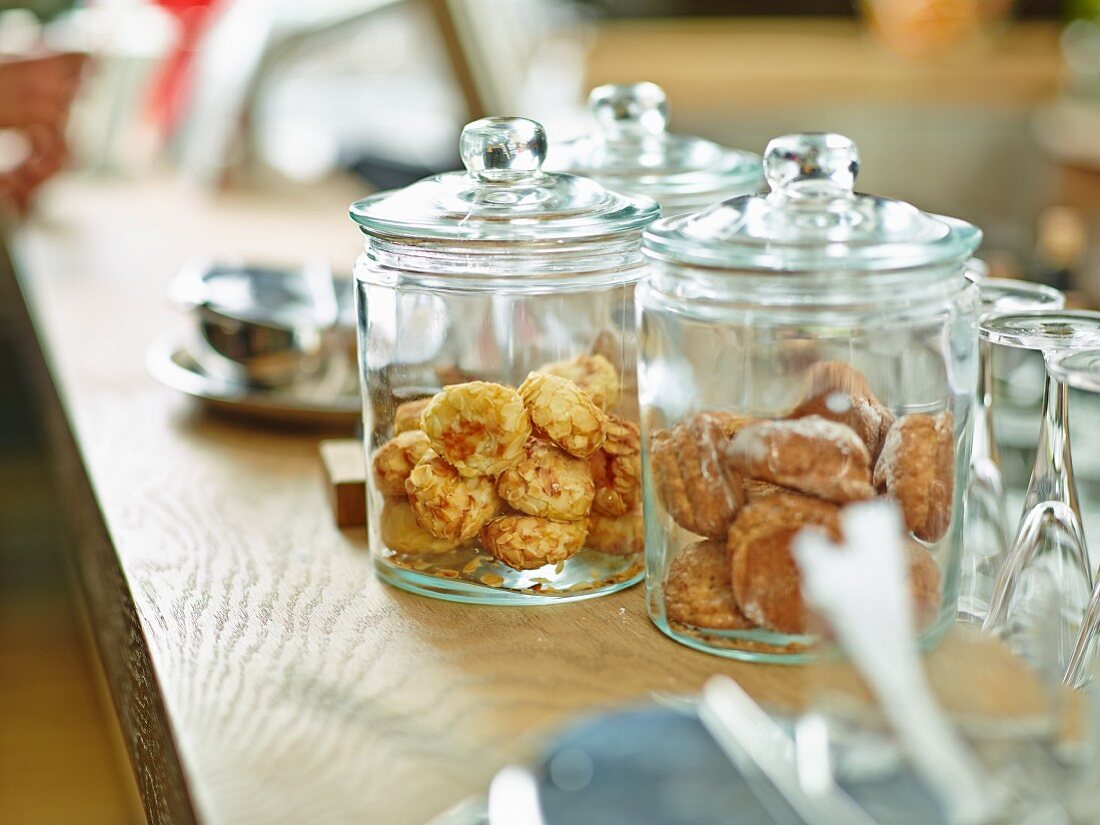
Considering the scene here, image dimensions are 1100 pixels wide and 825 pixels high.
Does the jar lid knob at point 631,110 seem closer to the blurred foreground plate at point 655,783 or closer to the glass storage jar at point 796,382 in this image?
the glass storage jar at point 796,382

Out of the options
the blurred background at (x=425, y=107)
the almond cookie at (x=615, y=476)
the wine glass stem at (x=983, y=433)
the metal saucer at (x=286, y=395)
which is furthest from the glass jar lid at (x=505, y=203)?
the blurred background at (x=425, y=107)

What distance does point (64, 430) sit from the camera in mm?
1066

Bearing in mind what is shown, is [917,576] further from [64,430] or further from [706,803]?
[64,430]

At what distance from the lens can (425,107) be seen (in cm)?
277

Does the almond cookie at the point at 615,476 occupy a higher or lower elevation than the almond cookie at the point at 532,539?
higher

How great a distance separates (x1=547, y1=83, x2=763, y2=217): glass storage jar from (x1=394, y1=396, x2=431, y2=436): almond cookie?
20 cm

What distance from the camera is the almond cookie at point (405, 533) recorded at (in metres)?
0.63

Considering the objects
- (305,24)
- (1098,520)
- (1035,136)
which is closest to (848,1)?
(1035,136)

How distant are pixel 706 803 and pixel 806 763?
3 cm

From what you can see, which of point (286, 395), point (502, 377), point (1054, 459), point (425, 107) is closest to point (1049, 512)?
point (1054, 459)

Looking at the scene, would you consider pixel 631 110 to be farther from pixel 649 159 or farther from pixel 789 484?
pixel 789 484

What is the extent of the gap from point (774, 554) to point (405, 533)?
0.19 m

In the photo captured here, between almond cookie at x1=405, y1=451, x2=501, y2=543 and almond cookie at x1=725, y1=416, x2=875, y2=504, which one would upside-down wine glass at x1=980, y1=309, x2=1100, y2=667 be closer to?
almond cookie at x1=725, y1=416, x2=875, y2=504

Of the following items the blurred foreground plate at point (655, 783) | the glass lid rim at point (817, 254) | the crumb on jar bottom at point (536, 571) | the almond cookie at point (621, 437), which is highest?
the glass lid rim at point (817, 254)
